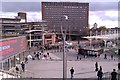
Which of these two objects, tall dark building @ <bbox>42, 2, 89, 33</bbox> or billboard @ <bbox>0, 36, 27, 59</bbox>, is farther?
tall dark building @ <bbox>42, 2, 89, 33</bbox>

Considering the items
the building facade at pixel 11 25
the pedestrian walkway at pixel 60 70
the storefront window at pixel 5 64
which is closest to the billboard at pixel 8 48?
the storefront window at pixel 5 64

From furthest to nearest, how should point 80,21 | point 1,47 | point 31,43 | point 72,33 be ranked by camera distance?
point 80,21 → point 72,33 → point 31,43 → point 1,47

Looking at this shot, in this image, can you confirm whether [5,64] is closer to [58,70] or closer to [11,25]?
[58,70]

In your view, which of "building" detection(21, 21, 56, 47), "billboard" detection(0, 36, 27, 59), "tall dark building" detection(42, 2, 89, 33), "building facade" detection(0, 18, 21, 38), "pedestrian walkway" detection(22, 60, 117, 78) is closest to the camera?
"billboard" detection(0, 36, 27, 59)

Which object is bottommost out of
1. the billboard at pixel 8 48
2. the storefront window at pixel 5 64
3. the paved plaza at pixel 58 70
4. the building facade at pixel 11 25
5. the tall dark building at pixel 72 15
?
the paved plaza at pixel 58 70

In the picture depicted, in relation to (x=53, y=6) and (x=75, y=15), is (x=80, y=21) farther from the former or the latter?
(x=53, y=6)

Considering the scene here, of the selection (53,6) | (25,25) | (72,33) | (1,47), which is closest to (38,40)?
(25,25)

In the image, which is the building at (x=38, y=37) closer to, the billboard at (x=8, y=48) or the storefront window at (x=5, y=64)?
the billboard at (x=8, y=48)

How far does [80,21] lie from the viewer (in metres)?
133

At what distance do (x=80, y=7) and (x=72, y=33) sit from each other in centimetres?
1132

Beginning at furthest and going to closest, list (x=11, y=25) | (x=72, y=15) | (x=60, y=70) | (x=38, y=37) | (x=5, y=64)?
(x=72, y=15) → (x=11, y=25) → (x=38, y=37) → (x=60, y=70) → (x=5, y=64)

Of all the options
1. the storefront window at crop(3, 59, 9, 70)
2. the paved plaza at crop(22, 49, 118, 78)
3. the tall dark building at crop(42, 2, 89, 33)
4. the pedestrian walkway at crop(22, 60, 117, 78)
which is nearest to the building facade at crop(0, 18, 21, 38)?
the tall dark building at crop(42, 2, 89, 33)

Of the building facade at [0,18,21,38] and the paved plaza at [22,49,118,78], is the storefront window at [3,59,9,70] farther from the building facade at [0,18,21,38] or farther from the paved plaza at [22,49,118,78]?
the building facade at [0,18,21,38]

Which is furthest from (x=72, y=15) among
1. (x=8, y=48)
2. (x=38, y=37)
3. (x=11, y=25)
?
(x=8, y=48)
